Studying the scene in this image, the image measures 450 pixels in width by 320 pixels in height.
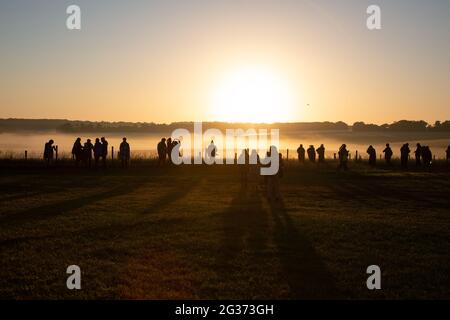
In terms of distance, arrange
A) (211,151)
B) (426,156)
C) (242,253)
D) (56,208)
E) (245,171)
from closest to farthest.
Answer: (242,253), (56,208), (245,171), (211,151), (426,156)

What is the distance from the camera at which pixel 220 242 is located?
13.1m

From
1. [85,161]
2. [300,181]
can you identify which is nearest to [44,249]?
[300,181]

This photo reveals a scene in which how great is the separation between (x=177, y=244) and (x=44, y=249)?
3.17 m

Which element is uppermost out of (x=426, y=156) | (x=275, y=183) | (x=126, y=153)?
(x=126, y=153)

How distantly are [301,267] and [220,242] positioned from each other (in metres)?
2.93

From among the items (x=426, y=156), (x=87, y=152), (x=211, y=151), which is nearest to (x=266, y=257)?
(x=87, y=152)

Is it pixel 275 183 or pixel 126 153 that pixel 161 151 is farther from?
pixel 275 183

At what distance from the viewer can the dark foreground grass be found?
9523mm

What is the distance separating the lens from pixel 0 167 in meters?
36.3

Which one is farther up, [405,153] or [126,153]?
[126,153]

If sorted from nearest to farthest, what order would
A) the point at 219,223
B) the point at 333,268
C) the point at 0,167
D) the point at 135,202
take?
the point at 333,268
the point at 219,223
the point at 135,202
the point at 0,167

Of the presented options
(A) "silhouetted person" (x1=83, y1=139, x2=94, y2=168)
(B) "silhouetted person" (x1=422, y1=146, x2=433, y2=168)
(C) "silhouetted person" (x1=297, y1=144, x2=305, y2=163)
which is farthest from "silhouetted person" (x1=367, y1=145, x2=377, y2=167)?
(A) "silhouetted person" (x1=83, y1=139, x2=94, y2=168)

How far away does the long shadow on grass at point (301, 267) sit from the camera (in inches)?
363
